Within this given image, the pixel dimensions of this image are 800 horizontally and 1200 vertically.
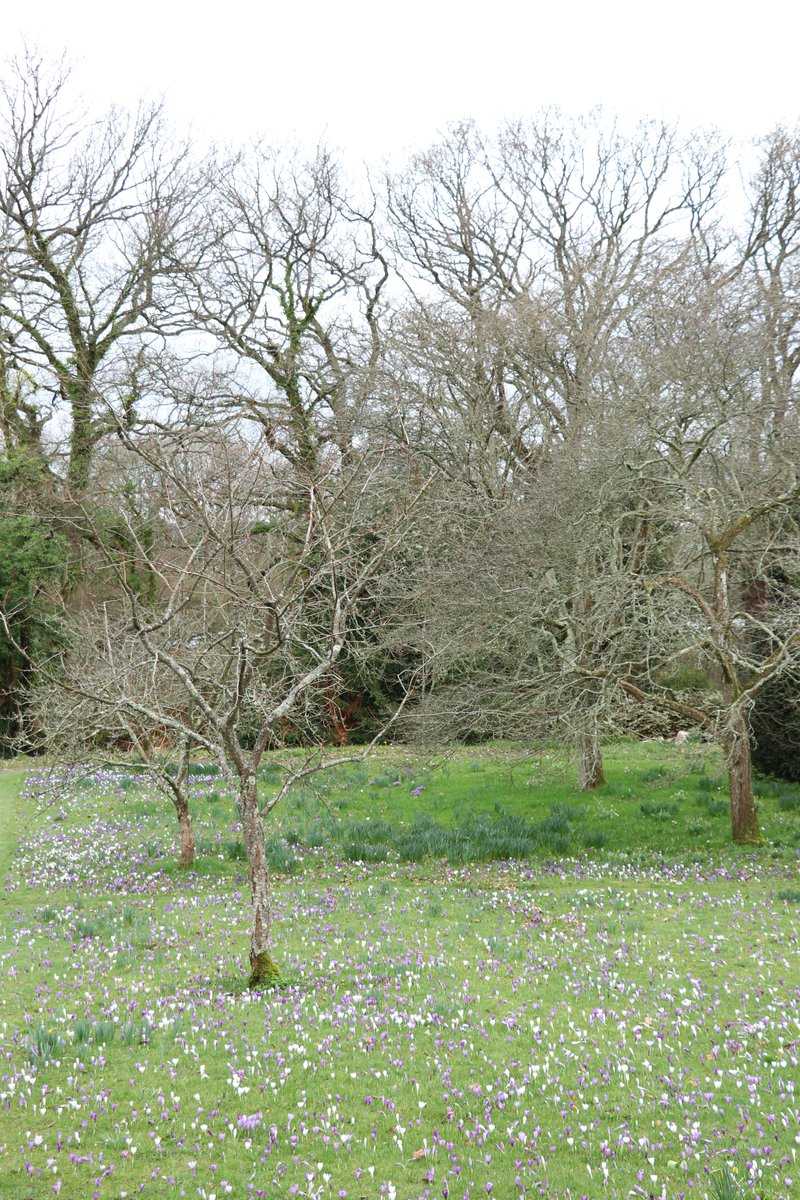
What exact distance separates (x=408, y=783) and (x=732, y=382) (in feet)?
32.4

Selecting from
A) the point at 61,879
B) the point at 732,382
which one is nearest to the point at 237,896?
the point at 61,879

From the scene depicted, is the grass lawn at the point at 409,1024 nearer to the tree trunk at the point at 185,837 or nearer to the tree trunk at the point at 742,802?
the tree trunk at the point at 185,837

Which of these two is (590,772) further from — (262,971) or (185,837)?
(262,971)

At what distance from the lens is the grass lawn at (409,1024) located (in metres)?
4.41

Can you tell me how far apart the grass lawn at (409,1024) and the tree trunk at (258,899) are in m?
0.26

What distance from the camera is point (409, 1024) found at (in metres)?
6.30

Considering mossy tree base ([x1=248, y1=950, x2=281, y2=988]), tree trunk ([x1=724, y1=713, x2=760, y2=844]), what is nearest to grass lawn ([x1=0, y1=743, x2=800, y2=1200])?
mossy tree base ([x1=248, y1=950, x2=281, y2=988])

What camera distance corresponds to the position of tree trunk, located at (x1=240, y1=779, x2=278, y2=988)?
733 centimetres

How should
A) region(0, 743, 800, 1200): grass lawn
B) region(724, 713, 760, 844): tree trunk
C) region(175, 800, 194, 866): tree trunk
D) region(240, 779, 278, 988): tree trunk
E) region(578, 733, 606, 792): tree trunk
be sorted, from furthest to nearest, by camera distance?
region(578, 733, 606, 792): tree trunk, region(724, 713, 760, 844): tree trunk, region(175, 800, 194, 866): tree trunk, region(240, 779, 278, 988): tree trunk, region(0, 743, 800, 1200): grass lawn

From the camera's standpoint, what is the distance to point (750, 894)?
10.5 m

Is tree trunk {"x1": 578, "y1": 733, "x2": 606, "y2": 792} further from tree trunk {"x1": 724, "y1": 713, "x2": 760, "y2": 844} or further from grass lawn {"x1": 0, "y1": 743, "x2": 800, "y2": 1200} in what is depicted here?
tree trunk {"x1": 724, "y1": 713, "x2": 760, "y2": 844}

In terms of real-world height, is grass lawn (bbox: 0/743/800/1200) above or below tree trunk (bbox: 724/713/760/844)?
below

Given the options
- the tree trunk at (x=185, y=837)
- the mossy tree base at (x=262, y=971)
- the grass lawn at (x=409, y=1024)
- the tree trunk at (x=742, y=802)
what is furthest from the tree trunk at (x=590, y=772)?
the mossy tree base at (x=262, y=971)

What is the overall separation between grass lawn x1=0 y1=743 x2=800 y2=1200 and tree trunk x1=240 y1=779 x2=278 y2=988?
0.26m
